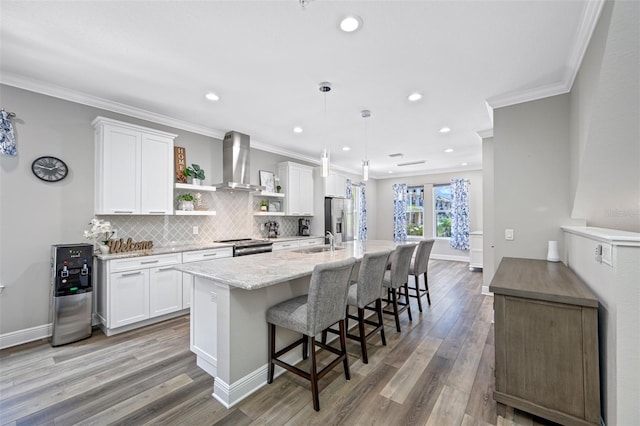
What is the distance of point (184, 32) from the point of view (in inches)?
81.4

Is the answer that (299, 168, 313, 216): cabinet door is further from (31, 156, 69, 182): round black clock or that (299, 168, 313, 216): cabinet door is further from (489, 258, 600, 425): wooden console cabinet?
(489, 258, 600, 425): wooden console cabinet

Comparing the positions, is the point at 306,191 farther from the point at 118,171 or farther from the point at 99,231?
the point at 99,231

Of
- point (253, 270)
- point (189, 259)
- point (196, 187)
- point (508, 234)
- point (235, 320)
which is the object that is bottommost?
point (235, 320)

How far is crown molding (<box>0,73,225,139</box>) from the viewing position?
109 inches

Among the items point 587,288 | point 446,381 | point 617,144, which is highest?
point 617,144

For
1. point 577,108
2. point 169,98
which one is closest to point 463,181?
point 577,108

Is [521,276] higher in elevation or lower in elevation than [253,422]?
higher

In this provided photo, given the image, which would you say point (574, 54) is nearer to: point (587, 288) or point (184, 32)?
point (587, 288)

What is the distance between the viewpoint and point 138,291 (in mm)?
3148

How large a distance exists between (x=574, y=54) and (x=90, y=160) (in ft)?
16.7

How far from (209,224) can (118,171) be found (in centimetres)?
153

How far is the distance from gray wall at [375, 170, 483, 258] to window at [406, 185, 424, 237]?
6.7 inches

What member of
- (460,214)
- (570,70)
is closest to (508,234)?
(570,70)

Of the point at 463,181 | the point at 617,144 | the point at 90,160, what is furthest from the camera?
the point at 463,181
